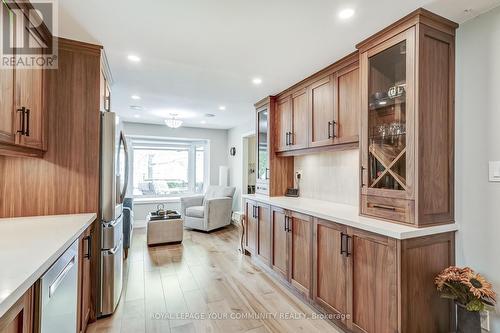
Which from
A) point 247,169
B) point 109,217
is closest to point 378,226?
point 109,217

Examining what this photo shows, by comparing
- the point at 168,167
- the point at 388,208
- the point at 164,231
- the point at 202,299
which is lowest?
the point at 202,299

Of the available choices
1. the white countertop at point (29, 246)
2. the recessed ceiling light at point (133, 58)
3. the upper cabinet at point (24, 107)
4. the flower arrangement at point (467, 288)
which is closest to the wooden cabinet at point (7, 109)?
the upper cabinet at point (24, 107)

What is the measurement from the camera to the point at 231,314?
2.25m

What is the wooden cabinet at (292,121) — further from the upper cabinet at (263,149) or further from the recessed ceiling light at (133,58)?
the recessed ceiling light at (133,58)

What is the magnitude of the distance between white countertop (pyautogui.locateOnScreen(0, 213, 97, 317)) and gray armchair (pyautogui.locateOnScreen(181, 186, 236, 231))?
307 centimetres

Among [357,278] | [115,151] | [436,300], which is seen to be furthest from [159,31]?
[436,300]

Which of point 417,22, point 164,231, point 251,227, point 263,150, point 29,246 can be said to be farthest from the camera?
point 164,231

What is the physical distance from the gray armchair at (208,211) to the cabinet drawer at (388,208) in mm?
3490

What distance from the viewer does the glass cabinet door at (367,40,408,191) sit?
1.82 m

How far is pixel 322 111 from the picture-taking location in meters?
2.73

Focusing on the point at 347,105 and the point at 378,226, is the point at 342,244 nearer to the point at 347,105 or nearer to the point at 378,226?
the point at 378,226

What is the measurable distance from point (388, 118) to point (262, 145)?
211 cm

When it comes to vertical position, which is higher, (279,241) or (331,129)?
(331,129)

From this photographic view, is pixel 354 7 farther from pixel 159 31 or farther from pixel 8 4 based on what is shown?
pixel 8 4
